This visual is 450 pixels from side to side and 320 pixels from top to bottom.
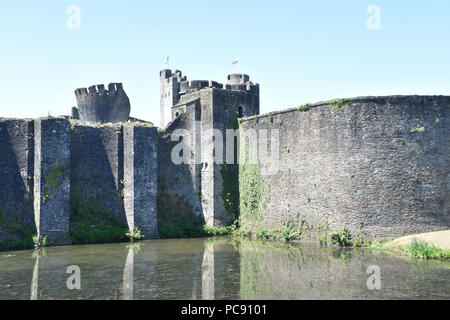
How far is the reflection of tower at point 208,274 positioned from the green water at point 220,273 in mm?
25

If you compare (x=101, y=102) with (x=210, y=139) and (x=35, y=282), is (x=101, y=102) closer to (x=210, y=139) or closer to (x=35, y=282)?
(x=210, y=139)

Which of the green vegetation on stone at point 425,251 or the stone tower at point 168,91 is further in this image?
the stone tower at point 168,91

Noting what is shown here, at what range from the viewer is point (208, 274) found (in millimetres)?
13484

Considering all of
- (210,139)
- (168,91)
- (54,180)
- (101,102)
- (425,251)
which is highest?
(168,91)

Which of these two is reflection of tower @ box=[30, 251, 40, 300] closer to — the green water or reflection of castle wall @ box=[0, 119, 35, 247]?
the green water

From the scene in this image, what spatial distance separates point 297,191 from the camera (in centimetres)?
2044

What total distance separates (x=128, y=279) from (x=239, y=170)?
452 inches

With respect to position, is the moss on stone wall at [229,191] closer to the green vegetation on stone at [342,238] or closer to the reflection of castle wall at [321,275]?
the reflection of castle wall at [321,275]

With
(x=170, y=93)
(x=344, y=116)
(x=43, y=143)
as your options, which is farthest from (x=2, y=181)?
(x=170, y=93)

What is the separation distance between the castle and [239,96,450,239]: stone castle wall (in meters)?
0.04

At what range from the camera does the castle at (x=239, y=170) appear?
17906 millimetres

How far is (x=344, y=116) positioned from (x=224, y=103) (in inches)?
270

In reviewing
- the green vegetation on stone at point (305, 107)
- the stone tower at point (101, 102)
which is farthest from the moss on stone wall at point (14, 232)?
the green vegetation on stone at point (305, 107)

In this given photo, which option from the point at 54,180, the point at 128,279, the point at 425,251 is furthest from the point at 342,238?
the point at 54,180
